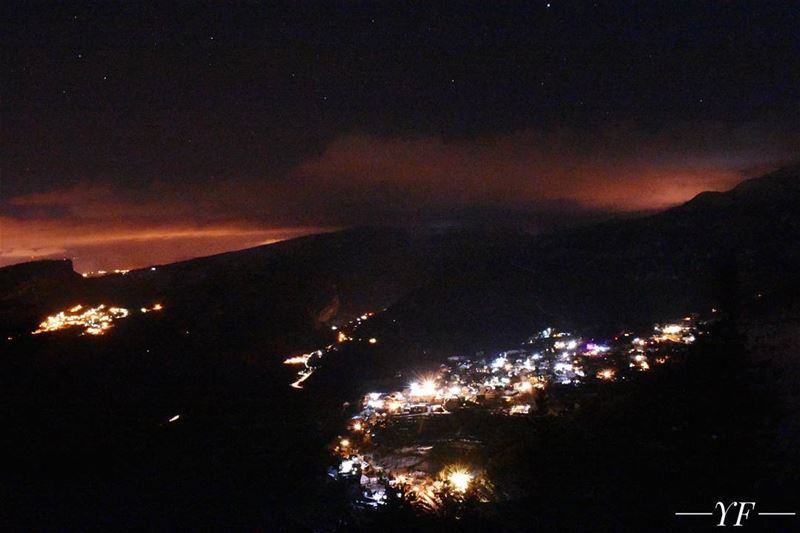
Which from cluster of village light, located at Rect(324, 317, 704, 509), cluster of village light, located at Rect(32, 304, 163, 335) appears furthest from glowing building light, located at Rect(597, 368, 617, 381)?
cluster of village light, located at Rect(32, 304, 163, 335)

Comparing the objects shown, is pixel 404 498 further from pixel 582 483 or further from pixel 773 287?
pixel 773 287

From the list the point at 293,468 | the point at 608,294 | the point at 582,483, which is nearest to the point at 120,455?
the point at 293,468

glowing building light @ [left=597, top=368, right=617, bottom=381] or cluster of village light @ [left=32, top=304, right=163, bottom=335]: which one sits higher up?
cluster of village light @ [left=32, top=304, right=163, bottom=335]

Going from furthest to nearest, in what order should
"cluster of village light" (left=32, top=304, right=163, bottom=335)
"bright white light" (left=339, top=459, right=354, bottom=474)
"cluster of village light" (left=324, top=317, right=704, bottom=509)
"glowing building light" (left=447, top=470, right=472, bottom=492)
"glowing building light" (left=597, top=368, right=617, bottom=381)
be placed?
"cluster of village light" (left=32, top=304, right=163, bottom=335) < "glowing building light" (left=597, top=368, right=617, bottom=381) < "bright white light" (left=339, top=459, right=354, bottom=474) < "cluster of village light" (left=324, top=317, right=704, bottom=509) < "glowing building light" (left=447, top=470, right=472, bottom=492)

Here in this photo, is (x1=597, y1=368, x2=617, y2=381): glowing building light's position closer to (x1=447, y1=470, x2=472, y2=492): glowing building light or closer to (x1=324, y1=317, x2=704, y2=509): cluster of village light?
(x1=324, y1=317, x2=704, y2=509): cluster of village light

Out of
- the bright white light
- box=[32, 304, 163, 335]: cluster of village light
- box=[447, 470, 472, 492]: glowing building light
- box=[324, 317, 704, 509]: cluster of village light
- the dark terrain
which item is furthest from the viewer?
box=[32, 304, 163, 335]: cluster of village light

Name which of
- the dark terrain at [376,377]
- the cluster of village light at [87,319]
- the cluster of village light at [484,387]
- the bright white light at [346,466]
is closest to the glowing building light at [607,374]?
the cluster of village light at [484,387]

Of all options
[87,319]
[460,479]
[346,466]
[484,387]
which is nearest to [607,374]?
[484,387]

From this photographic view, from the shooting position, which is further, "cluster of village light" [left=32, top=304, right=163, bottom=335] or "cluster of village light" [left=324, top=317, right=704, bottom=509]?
"cluster of village light" [left=32, top=304, right=163, bottom=335]
